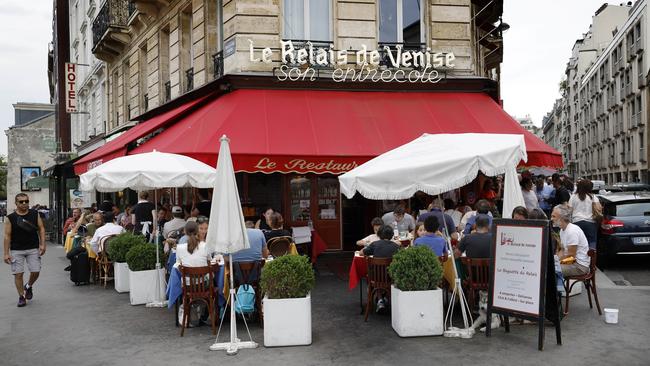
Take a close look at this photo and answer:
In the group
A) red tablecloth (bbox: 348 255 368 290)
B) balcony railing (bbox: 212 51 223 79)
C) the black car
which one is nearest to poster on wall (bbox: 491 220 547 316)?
red tablecloth (bbox: 348 255 368 290)

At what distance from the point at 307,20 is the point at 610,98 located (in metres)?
46.1

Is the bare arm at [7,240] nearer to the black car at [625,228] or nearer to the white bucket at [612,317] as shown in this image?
the white bucket at [612,317]

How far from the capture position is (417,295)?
655 cm

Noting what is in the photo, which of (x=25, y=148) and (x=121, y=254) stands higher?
(x=25, y=148)

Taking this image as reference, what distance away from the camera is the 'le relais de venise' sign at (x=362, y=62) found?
1205 centimetres

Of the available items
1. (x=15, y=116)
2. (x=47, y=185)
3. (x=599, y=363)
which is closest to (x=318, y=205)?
(x=599, y=363)

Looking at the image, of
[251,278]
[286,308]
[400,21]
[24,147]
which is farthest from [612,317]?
[24,147]

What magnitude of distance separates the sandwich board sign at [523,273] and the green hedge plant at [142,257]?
524 cm

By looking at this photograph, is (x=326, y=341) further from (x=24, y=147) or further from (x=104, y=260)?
(x=24, y=147)

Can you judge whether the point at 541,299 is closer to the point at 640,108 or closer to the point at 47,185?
the point at 47,185

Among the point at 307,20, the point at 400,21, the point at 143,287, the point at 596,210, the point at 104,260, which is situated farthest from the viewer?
the point at 400,21

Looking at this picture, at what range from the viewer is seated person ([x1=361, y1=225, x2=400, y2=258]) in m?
7.20

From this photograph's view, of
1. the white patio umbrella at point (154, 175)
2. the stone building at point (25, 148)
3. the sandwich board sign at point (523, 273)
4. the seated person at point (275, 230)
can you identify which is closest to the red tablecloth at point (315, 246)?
the seated person at point (275, 230)

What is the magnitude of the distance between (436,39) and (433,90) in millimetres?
1263
